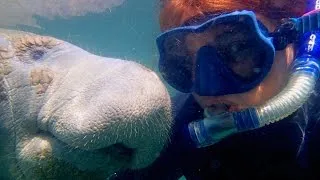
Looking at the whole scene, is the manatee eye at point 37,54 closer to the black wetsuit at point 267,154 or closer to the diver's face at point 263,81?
the black wetsuit at point 267,154

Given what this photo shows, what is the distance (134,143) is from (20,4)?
20961 millimetres

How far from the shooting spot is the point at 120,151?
2334 mm

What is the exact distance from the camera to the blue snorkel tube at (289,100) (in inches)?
112

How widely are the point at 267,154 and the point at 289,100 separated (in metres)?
0.70

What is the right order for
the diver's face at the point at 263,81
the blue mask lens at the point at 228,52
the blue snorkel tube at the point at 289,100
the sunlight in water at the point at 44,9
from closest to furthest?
the blue snorkel tube at the point at 289,100
the blue mask lens at the point at 228,52
the diver's face at the point at 263,81
the sunlight in water at the point at 44,9

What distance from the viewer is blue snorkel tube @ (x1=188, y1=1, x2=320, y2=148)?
2.85m

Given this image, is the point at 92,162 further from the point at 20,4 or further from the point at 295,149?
the point at 20,4

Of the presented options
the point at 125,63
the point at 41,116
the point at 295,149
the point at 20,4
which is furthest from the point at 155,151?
the point at 20,4

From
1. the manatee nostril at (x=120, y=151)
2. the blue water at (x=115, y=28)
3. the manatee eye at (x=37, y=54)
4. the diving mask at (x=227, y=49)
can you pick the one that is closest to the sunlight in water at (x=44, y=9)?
the blue water at (x=115, y=28)

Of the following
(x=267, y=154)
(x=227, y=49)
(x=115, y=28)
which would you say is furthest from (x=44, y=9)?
(x=267, y=154)

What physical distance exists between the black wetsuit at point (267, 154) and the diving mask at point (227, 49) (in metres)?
0.45

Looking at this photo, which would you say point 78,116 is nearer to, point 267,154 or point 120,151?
point 120,151

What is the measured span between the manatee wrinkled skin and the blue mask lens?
37.9 inches

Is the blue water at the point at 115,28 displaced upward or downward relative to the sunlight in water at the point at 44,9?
downward
